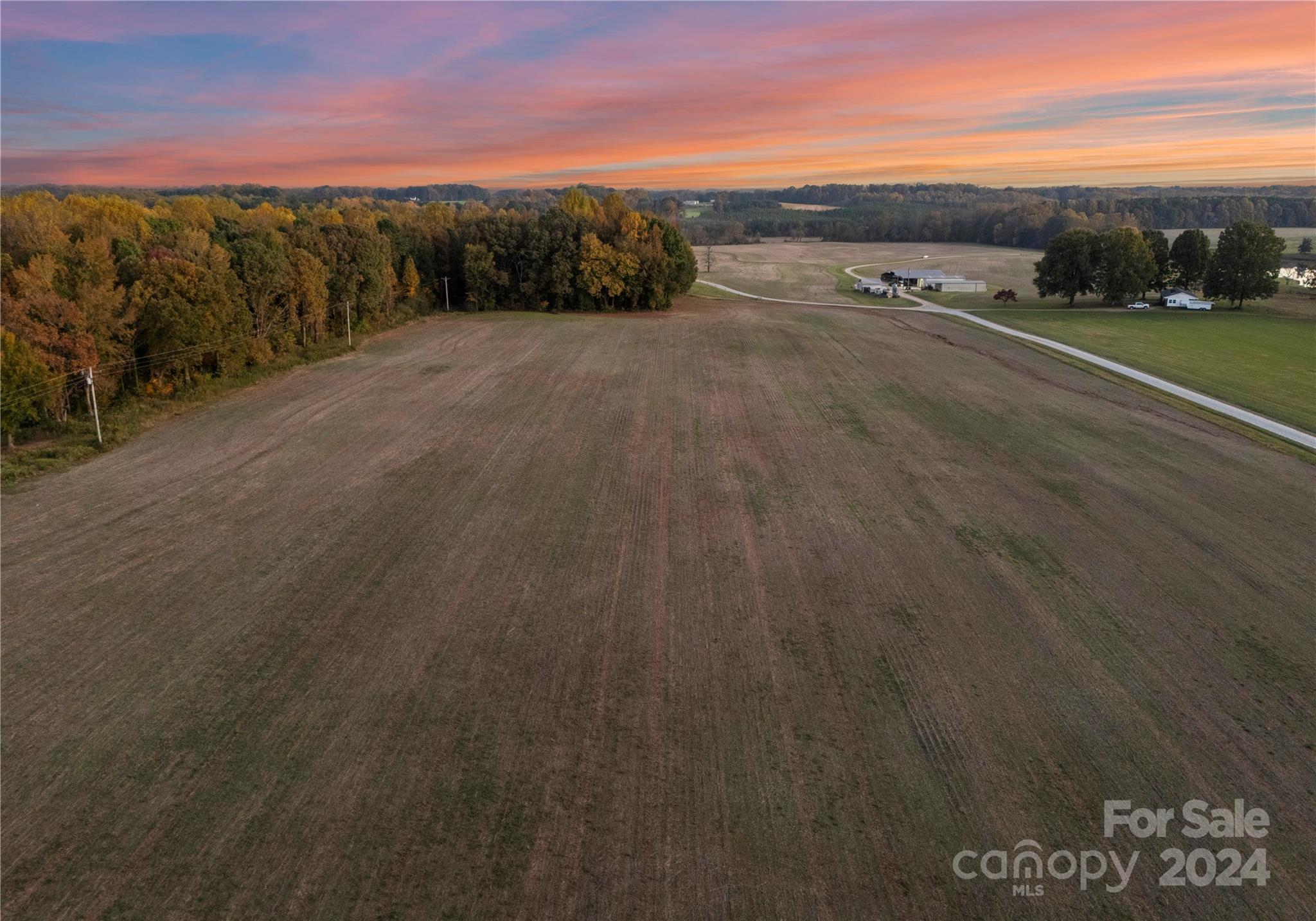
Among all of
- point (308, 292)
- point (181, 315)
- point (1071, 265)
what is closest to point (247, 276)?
point (308, 292)

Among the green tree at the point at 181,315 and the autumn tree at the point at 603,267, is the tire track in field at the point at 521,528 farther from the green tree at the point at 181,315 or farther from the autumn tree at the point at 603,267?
the autumn tree at the point at 603,267

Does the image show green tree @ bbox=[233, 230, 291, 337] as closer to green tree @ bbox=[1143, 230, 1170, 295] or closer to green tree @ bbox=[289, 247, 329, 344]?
green tree @ bbox=[289, 247, 329, 344]

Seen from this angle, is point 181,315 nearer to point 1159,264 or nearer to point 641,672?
point 641,672

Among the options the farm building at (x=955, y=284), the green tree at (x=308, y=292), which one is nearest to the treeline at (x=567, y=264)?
the green tree at (x=308, y=292)

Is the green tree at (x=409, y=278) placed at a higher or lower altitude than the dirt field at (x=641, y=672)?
higher

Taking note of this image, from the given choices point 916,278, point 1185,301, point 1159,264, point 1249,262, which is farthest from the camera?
point 916,278

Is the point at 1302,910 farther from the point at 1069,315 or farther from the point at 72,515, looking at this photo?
the point at 1069,315
